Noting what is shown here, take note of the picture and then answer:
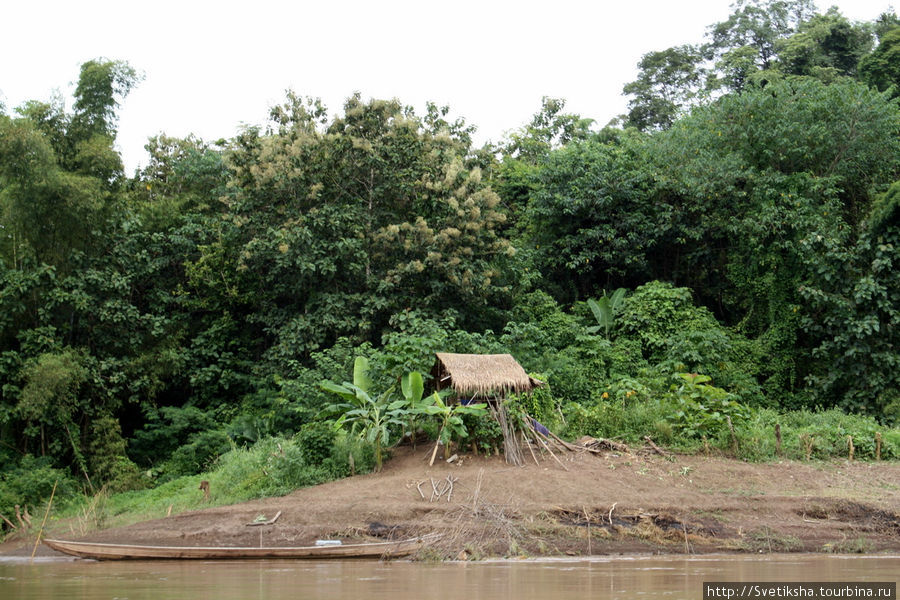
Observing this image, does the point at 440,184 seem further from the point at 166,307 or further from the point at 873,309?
the point at 873,309

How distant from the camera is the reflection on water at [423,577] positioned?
663 cm

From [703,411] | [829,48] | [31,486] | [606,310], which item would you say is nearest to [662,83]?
[829,48]

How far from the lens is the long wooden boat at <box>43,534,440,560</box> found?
876 centimetres

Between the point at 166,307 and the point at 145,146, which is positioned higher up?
the point at 145,146

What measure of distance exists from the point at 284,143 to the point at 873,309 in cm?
1183

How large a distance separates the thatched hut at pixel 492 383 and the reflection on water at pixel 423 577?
9.56 ft

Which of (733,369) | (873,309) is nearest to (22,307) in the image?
(733,369)

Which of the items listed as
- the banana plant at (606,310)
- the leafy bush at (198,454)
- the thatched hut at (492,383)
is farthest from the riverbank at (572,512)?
the banana plant at (606,310)

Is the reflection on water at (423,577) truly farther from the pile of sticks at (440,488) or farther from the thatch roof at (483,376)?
the thatch roof at (483,376)

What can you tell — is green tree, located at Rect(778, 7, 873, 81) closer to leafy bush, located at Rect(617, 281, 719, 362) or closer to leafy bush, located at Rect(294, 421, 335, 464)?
leafy bush, located at Rect(617, 281, 719, 362)

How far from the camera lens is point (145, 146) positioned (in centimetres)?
1973

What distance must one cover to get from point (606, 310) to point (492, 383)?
7.01 meters

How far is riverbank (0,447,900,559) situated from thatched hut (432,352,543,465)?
1.33ft

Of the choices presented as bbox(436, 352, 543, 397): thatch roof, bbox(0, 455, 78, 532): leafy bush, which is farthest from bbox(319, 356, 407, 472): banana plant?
bbox(0, 455, 78, 532): leafy bush
